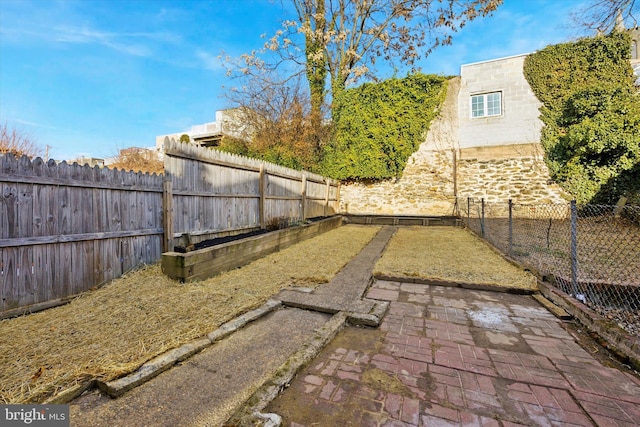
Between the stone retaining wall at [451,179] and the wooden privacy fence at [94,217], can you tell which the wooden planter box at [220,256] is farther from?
the stone retaining wall at [451,179]

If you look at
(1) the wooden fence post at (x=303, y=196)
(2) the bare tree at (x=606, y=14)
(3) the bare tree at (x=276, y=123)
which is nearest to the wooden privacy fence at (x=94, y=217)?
(1) the wooden fence post at (x=303, y=196)

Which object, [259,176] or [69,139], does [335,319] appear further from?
[69,139]

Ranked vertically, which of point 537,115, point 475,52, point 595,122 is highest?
point 475,52

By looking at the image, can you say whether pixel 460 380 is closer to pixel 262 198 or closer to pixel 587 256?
pixel 587 256

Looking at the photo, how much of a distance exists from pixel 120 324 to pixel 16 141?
9604mm

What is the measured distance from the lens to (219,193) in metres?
5.35

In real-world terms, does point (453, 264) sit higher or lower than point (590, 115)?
lower

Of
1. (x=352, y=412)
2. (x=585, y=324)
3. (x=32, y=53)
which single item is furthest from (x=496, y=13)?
(x=32, y=53)

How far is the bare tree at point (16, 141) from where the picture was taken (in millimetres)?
7844

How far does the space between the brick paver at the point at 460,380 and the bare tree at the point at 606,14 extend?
1217 cm

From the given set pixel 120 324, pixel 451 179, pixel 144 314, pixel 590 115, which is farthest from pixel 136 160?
pixel 590 115

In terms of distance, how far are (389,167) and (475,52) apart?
19.9 ft

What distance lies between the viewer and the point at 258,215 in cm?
653

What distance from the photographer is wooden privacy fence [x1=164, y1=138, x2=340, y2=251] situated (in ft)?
14.6
